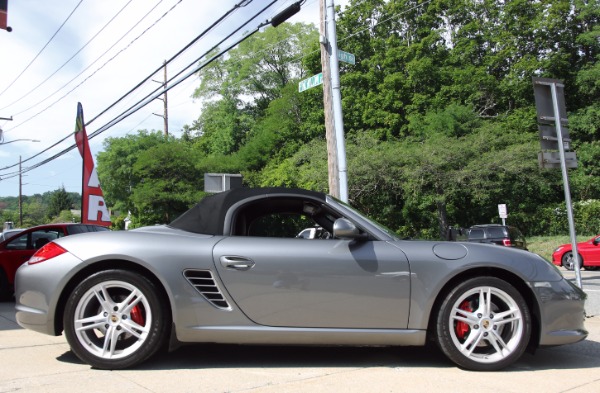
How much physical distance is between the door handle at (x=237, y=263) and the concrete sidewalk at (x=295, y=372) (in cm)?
75

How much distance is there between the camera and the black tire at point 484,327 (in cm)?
354

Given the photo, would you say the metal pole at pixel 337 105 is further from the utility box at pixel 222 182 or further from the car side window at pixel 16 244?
the car side window at pixel 16 244

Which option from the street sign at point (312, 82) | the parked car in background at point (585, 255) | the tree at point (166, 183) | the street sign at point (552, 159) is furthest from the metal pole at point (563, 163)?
the tree at point (166, 183)

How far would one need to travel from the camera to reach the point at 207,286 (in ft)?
11.6

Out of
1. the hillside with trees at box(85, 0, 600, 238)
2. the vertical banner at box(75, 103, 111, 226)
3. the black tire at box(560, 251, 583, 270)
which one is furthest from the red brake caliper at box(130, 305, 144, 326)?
the hillside with trees at box(85, 0, 600, 238)

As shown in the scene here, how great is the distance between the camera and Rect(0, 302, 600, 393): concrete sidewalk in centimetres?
320

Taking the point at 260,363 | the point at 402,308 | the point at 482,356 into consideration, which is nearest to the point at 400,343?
the point at 402,308

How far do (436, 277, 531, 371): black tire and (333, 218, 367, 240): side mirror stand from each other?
0.82 meters

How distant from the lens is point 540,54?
35.5 meters

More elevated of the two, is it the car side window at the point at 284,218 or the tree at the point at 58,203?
the tree at the point at 58,203

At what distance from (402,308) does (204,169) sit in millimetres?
35574

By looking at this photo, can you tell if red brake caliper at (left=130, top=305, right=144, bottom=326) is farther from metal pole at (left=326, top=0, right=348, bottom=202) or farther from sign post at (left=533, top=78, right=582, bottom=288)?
metal pole at (left=326, top=0, right=348, bottom=202)

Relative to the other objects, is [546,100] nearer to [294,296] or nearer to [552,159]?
[552,159]

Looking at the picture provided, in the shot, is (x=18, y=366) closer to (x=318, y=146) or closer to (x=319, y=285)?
(x=319, y=285)
